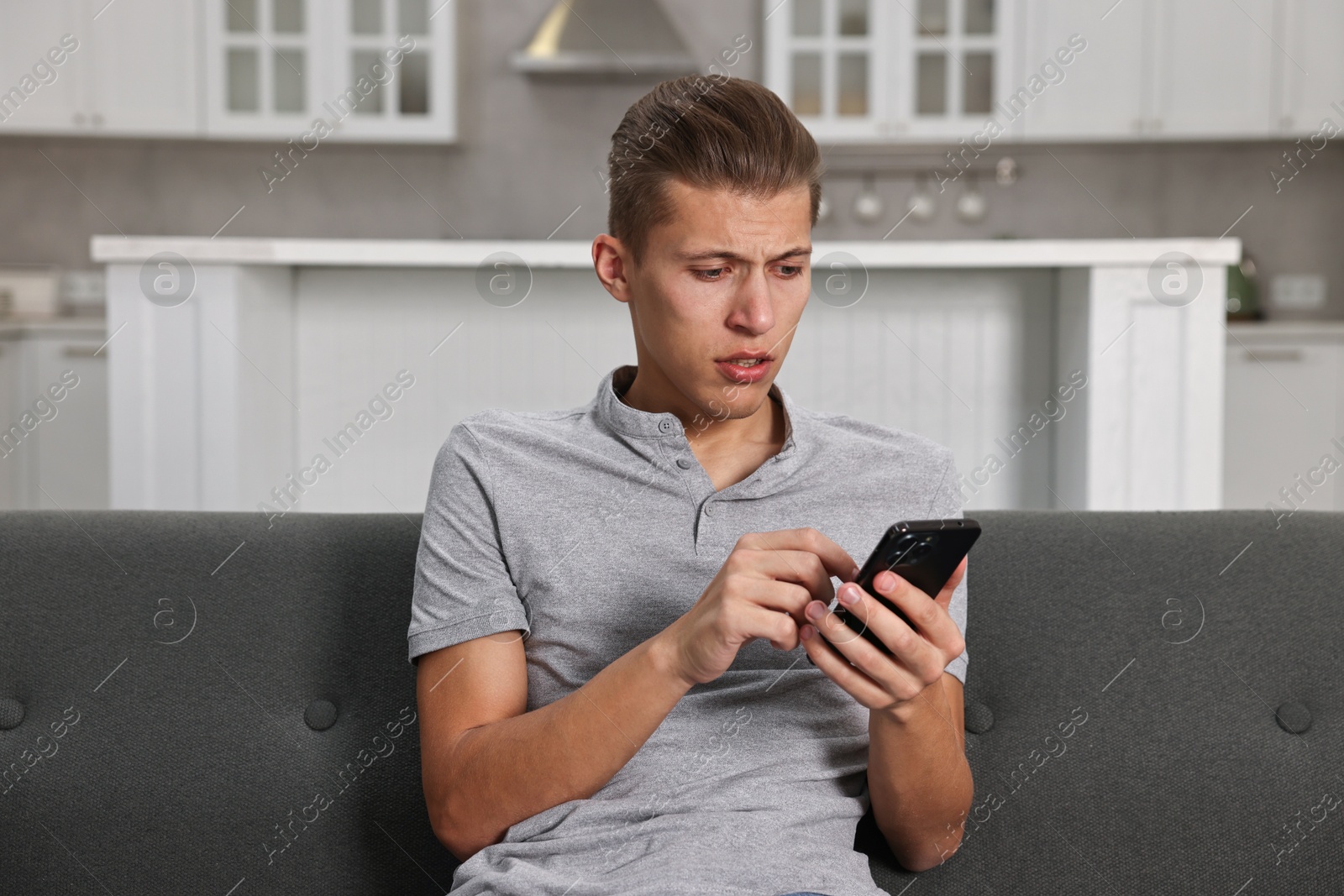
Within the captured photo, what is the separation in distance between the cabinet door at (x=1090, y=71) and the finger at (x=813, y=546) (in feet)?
11.4

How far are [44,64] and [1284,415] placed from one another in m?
4.28

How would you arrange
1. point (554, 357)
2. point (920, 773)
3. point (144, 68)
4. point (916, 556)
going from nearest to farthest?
1. point (916, 556)
2. point (920, 773)
3. point (554, 357)
4. point (144, 68)

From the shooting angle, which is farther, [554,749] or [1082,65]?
[1082,65]

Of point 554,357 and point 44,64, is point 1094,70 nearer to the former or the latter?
point 554,357

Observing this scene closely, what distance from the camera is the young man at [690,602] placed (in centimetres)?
85

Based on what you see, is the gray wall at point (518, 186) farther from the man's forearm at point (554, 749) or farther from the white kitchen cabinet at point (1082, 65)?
the man's forearm at point (554, 749)

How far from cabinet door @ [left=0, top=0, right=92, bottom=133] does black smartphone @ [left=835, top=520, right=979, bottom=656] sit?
408 cm

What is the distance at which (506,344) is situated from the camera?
9.17 ft

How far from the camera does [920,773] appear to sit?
93cm

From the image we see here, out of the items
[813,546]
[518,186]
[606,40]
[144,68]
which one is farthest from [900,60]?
[813,546]

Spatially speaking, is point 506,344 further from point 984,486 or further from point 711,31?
point 711,31

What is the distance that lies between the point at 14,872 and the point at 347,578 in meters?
0.38

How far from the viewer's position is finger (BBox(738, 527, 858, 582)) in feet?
2.74

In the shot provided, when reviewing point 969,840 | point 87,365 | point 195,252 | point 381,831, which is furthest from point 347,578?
point 87,365
